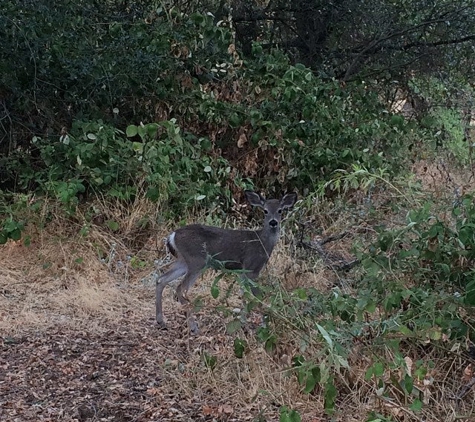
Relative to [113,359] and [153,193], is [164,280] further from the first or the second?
[153,193]

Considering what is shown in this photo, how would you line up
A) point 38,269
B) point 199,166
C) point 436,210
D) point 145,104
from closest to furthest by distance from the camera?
1. point 436,210
2. point 38,269
3. point 199,166
4. point 145,104

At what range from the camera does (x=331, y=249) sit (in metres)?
8.41

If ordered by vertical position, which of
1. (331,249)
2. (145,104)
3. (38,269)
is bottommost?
(38,269)

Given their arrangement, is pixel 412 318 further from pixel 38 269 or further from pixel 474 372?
pixel 38 269

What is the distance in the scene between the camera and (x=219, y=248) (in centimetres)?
752

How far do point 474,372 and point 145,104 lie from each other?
594 cm

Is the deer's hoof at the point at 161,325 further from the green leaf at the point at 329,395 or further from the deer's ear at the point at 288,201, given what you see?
the green leaf at the point at 329,395

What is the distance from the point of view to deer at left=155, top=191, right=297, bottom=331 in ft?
23.9

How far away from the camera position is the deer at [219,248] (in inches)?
287

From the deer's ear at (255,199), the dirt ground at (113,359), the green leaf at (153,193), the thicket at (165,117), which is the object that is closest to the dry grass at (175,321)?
the dirt ground at (113,359)

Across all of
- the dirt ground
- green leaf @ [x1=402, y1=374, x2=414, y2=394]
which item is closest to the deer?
the dirt ground

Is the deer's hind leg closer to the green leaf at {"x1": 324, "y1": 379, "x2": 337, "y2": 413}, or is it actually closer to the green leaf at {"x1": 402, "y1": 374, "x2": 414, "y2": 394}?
the green leaf at {"x1": 324, "y1": 379, "x2": 337, "y2": 413}

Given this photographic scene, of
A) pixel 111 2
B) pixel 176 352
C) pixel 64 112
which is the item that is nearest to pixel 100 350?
pixel 176 352

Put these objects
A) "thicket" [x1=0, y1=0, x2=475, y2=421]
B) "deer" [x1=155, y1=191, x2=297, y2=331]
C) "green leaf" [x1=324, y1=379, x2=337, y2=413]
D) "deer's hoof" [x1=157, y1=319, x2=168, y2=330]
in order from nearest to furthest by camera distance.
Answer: "green leaf" [x1=324, y1=379, x2=337, y2=413] → "deer's hoof" [x1=157, y1=319, x2=168, y2=330] → "deer" [x1=155, y1=191, x2=297, y2=331] → "thicket" [x1=0, y1=0, x2=475, y2=421]
